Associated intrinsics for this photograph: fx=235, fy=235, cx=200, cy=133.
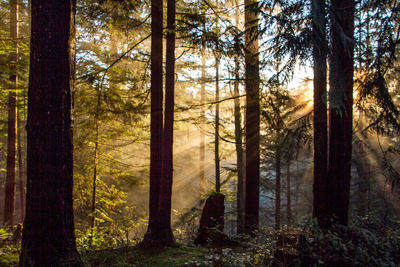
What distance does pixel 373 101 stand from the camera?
6.02 metres

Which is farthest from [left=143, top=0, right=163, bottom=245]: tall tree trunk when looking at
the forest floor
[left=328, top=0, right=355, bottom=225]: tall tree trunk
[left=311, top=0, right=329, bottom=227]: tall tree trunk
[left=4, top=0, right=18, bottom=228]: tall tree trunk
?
[left=4, top=0, right=18, bottom=228]: tall tree trunk

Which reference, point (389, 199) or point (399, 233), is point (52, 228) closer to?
point (399, 233)

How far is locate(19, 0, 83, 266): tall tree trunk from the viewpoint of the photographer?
10.7 feet

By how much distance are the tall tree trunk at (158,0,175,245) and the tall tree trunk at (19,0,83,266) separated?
303 cm

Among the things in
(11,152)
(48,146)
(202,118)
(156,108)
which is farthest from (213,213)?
(11,152)

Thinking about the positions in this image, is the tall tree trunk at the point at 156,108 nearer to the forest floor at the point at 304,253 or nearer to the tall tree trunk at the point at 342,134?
the forest floor at the point at 304,253

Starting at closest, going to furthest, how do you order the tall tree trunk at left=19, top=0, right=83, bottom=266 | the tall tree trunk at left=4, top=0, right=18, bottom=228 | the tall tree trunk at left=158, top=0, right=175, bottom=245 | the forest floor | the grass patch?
1. the tall tree trunk at left=19, top=0, right=83, bottom=266
2. the forest floor
3. the grass patch
4. the tall tree trunk at left=158, top=0, right=175, bottom=245
5. the tall tree trunk at left=4, top=0, right=18, bottom=228

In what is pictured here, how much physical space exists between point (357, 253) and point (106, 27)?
8058 mm

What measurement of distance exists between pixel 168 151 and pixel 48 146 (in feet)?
11.1

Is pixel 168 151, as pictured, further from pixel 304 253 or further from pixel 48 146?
pixel 304 253

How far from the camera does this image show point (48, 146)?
3.29 metres

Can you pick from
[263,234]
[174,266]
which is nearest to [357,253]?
[263,234]

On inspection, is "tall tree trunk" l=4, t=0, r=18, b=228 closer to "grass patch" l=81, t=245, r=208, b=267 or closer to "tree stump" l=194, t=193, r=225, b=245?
"grass patch" l=81, t=245, r=208, b=267

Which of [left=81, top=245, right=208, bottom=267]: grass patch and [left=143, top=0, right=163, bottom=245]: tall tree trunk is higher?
[left=143, top=0, right=163, bottom=245]: tall tree trunk
